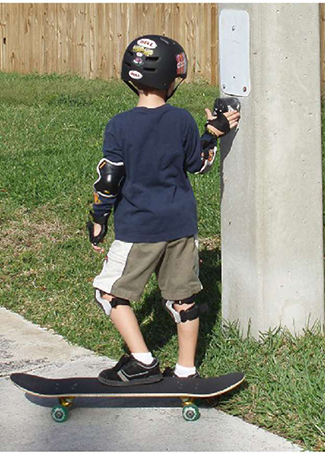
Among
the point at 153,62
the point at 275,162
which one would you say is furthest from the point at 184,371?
the point at 153,62

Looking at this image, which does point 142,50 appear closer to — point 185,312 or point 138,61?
point 138,61

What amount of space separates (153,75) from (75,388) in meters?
1.46

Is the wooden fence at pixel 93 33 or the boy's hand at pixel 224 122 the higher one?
the boy's hand at pixel 224 122

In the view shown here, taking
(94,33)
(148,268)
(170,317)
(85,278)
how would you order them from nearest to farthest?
(148,268), (170,317), (85,278), (94,33)

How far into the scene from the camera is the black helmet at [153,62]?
165 inches

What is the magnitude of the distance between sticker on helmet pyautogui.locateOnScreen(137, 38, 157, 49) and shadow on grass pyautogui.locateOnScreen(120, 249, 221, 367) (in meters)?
1.63

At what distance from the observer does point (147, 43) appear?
4195mm

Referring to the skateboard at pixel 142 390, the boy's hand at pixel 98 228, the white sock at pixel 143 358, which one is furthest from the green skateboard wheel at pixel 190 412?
the boy's hand at pixel 98 228

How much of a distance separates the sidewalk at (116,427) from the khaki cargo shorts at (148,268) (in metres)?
0.52

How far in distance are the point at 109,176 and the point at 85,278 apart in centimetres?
209

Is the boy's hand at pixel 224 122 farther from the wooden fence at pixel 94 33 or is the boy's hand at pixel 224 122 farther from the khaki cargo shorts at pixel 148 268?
the wooden fence at pixel 94 33

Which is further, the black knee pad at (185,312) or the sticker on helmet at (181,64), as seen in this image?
the black knee pad at (185,312)

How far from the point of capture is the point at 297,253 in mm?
4613

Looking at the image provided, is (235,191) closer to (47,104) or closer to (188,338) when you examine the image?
(188,338)
